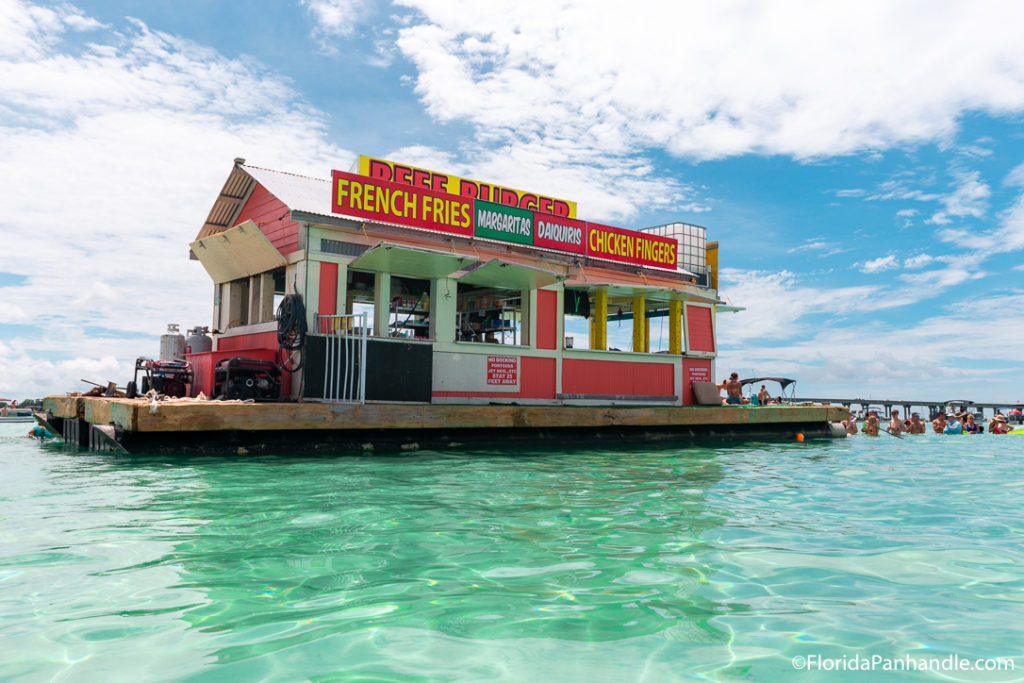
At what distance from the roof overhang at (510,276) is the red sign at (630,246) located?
121 inches

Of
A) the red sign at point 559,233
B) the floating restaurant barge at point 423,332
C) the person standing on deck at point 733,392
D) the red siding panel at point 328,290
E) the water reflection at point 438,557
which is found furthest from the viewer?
the person standing on deck at point 733,392

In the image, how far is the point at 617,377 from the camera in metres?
16.9

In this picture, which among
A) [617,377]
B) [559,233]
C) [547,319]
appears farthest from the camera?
[617,377]

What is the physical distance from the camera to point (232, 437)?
10195 mm

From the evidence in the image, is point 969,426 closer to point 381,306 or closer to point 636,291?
point 636,291

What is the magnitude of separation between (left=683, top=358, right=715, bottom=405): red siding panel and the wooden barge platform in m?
1.83

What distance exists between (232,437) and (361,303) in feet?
29.5

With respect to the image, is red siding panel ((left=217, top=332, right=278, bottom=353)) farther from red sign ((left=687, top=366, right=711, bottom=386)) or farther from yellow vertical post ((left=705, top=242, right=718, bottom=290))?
yellow vertical post ((left=705, top=242, right=718, bottom=290))

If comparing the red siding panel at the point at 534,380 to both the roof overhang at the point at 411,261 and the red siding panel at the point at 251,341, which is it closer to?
the roof overhang at the point at 411,261

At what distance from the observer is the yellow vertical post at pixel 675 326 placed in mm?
18250

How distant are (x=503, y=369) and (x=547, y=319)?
1833 mm

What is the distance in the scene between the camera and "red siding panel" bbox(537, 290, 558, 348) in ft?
51.6

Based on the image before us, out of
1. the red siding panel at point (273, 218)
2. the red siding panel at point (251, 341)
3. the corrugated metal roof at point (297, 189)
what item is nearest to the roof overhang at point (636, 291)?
the corrugated metal roof at point (297, 189)

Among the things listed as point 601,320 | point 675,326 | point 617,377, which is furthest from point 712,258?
point 617,377
